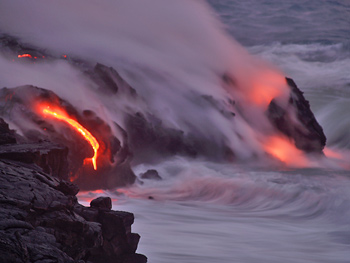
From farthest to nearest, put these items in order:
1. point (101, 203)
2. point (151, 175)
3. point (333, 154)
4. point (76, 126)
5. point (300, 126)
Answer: point (333, 154), point (300, 126), point (151, 175), point (76, 126), point (101, 203)


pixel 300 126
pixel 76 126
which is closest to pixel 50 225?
pixel 76 126

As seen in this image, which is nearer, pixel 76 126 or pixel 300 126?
pixel 76 126

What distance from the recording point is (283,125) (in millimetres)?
20062

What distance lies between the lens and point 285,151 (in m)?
19.6

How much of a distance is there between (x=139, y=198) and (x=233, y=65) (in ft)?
41.5

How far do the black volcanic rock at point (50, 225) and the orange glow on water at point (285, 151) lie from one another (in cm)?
1317

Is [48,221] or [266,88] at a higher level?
[266,88]

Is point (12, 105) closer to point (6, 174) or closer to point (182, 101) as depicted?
point (6, 174)

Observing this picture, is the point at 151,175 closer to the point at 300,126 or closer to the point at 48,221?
the point at 300,126

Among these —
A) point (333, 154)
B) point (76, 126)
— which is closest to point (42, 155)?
point (76, 126)

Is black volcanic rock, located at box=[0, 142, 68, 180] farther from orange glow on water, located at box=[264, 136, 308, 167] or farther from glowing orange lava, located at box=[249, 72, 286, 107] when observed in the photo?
glowing orange lava, located at box=[249, 72, 286, 107]

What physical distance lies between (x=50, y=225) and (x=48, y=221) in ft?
0.15

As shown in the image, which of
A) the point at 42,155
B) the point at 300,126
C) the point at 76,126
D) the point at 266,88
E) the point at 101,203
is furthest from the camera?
the point at 266,88

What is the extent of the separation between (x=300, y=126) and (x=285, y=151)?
1007mm
